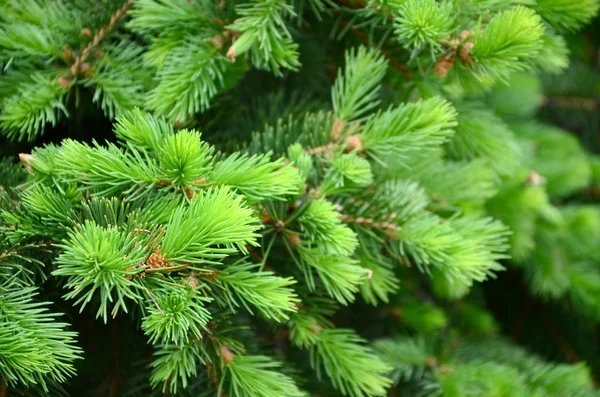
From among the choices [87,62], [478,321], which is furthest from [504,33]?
[478,321]

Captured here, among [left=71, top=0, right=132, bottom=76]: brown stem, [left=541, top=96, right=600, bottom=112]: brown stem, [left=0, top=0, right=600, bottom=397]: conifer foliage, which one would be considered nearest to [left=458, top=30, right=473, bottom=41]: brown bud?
[left=0, top=0, right=600, bottom=397]: conifer foliage

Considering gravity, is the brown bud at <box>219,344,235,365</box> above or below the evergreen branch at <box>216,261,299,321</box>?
below

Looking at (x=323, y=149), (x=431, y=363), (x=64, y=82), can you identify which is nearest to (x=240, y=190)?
(x=323, y=149)

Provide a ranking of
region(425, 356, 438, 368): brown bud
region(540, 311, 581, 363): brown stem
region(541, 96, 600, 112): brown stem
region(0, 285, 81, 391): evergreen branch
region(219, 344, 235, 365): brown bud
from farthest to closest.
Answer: region(541, 96, 600, 112): brown stem, region(540, 311, 581, 363): brown stem, region(425, 356, 438, 368): brown bud, region(219, 344, 235, 365): brown bud, region(0, 285, 81, 391): evergreen branch

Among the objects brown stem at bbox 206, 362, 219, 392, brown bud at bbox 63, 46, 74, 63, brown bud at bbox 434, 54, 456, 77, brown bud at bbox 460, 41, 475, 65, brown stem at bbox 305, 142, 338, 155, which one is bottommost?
brown stem at bbox 206, 362, 219, 392

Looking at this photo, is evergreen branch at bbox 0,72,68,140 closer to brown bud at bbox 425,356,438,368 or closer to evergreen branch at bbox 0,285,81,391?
evergreen branch at bbox 0,285,81,391

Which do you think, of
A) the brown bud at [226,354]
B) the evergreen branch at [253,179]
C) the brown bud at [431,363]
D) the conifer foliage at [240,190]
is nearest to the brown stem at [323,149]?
the conifer foliage at [240,190]

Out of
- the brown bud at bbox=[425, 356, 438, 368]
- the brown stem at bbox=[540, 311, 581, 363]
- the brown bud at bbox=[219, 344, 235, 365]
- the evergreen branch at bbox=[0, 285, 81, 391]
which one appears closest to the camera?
the evergreen branch at bbox=[0, 285, 81, 391]

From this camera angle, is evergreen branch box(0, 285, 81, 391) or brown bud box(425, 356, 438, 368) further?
brown bud box(425, 356, 438, 368)

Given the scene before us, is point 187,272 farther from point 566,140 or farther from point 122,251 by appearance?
point 566,140

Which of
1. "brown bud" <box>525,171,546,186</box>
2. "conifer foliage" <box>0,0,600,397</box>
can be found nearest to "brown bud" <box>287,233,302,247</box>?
"conifer foliage" <box>0,0,600,397</box>
